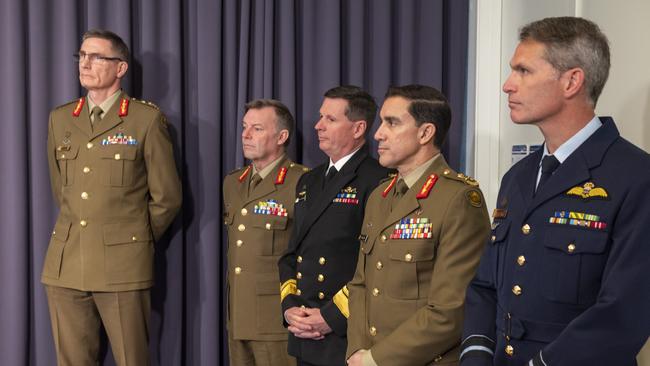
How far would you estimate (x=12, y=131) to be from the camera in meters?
3.46

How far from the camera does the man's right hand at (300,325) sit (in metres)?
2.59

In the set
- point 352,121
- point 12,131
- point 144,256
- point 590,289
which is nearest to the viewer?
point 590,289

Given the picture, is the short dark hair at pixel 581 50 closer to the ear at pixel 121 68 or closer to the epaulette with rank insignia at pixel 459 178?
the epaulette with rank insignia at pixel 459 178

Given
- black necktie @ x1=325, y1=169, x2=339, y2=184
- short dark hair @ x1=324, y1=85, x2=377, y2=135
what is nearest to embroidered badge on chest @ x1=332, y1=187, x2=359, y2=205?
black necktie @ x1=325, y1=169, x2=339, y2=184

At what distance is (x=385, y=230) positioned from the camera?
7.40 ft

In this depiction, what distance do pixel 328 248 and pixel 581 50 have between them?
4.36 feet

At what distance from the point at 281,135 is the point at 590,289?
6.53 feet

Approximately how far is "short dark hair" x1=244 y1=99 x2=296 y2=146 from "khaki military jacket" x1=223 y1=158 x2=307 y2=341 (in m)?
0.26

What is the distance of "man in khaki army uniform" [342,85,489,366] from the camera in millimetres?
2037

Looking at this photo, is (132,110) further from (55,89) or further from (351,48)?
(351,48)

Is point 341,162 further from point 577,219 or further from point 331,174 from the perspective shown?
point 577,219

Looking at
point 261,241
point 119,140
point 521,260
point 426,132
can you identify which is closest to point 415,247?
point 426,132

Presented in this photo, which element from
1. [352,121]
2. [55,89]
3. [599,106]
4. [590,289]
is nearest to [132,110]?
[55,89]

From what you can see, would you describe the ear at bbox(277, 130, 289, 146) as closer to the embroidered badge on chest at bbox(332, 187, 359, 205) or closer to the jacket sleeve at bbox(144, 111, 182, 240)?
the jacket sleeve at bbox(144, 111, 182, 240)
